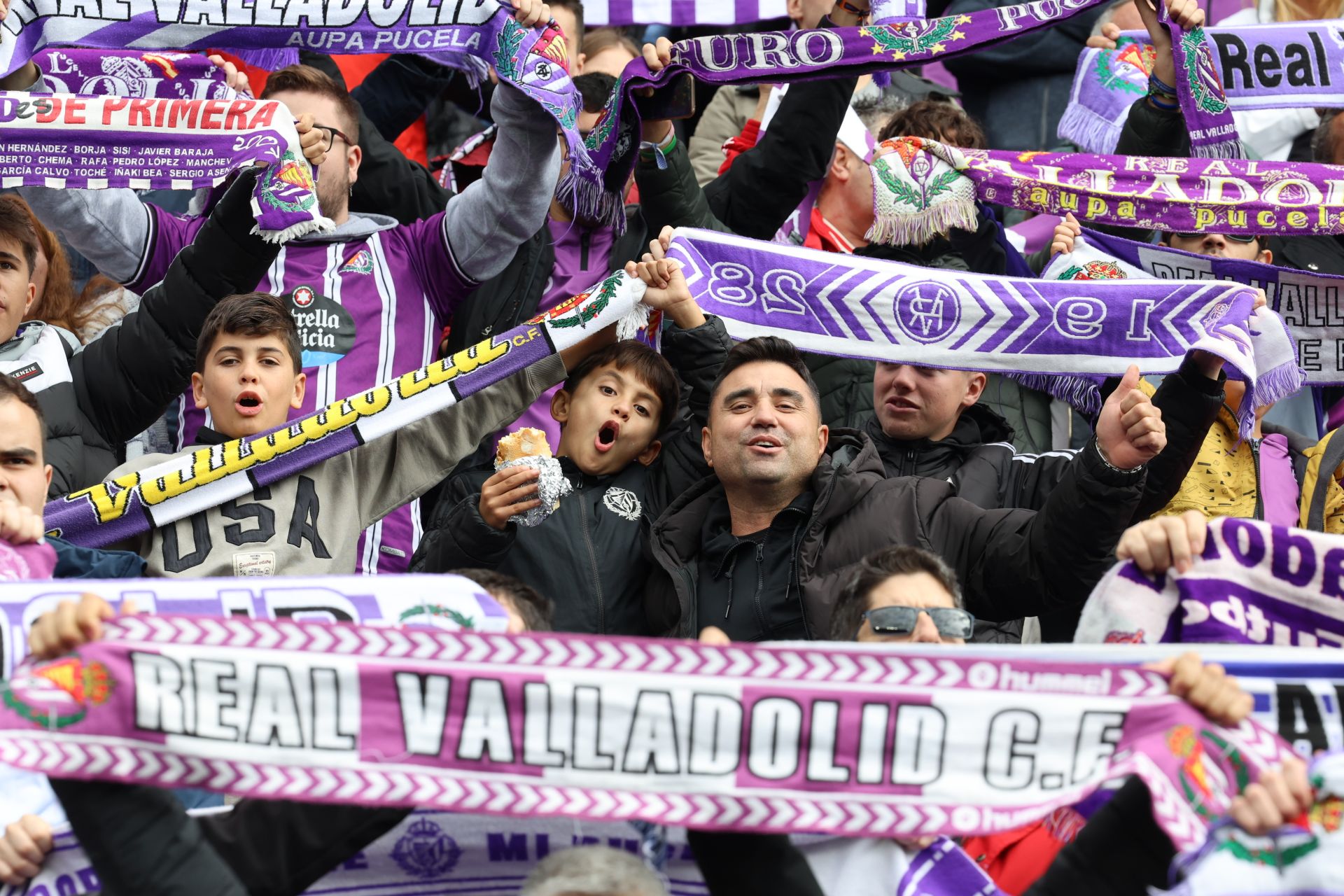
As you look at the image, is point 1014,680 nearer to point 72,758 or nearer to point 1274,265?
point 72,758

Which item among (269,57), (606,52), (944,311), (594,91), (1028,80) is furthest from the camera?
(1028,80)

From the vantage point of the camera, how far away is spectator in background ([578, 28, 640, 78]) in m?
7.47

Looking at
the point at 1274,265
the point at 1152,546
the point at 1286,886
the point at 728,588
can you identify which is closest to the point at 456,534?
the point at 728,588

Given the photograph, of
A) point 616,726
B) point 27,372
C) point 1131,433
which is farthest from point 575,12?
point 616,726

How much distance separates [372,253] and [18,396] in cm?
159

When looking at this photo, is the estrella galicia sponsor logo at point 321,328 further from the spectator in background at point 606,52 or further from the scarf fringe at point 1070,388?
the scarf fringe at point 1070,388

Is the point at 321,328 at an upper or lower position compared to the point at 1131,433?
upper

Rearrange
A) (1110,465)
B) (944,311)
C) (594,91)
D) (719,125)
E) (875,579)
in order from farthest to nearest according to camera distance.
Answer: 1. (719,125)
2. (594,91)
3. (944,311)
4. (1110,465)
5. (875,579)

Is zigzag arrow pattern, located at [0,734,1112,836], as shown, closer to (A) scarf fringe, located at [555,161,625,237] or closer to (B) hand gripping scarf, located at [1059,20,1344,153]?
(A) scarf fringe, located at [555,161,625,237]

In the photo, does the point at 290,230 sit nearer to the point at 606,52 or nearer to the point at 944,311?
the point at 944,311

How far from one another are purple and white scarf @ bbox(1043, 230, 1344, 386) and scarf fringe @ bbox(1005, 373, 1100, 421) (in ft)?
1.16

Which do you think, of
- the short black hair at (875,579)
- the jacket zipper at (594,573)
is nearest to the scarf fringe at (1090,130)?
the jacket zipper at (594,573)

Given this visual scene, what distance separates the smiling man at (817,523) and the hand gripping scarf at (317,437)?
51 centimetres

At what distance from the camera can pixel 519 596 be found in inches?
159
